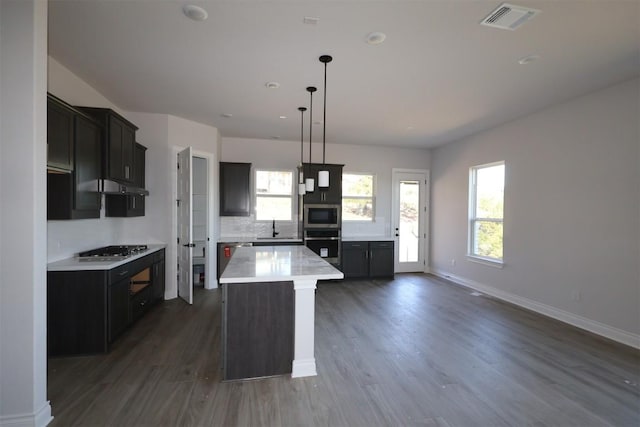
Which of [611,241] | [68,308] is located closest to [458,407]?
[611,241]

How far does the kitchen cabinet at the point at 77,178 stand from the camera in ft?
9.05

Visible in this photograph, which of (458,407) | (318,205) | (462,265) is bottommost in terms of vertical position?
(458,407)

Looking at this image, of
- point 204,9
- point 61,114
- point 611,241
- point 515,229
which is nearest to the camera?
point 204,9

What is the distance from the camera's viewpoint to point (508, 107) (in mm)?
4020

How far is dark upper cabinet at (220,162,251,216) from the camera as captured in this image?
5.55 m

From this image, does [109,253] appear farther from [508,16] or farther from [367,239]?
[508,16]

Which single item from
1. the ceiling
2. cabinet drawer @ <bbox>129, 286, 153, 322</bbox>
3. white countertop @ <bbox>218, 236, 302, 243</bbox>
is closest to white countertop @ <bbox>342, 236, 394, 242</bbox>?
white countertop @ <bbox>218, 236, 302, 243</bbox>

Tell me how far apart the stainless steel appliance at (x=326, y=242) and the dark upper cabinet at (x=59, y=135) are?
378 centimetres

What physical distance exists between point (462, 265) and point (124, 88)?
597cm

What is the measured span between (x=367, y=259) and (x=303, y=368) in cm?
372

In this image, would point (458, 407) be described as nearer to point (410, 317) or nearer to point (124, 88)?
point (410, 317)

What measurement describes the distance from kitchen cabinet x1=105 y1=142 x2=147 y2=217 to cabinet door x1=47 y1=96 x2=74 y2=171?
111 centimetres

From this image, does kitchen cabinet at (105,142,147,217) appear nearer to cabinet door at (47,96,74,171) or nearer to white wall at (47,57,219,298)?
white wall at (47,57,219,298)

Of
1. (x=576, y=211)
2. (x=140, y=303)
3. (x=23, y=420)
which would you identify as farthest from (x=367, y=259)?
(x=23, y=420)
